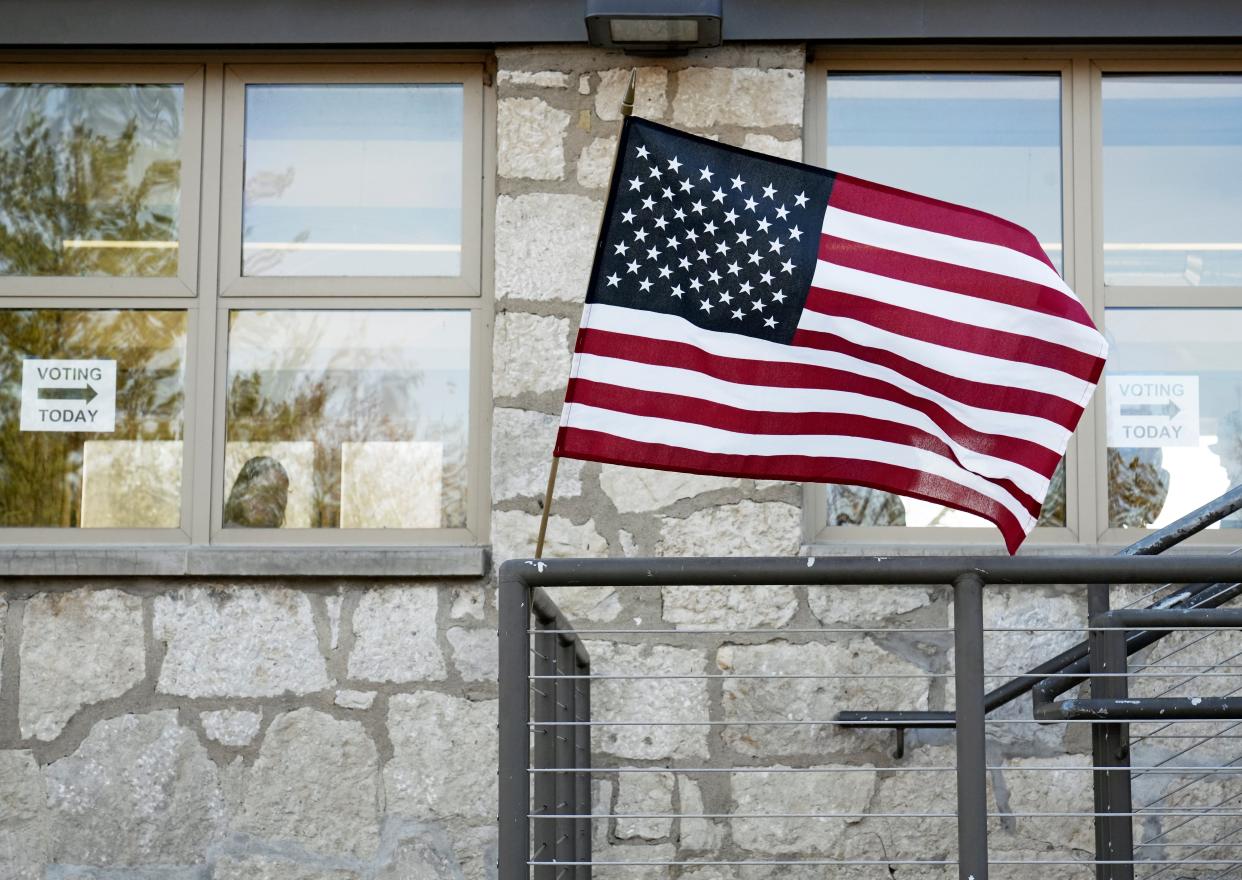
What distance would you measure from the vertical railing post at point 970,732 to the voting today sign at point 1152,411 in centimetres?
216

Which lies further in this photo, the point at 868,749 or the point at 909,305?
the point at 868,749

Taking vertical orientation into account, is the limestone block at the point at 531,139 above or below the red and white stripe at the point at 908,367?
above

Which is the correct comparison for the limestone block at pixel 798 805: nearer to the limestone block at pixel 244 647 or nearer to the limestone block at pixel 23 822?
the limestone block at pixel 244 647

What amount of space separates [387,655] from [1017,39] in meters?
2.75

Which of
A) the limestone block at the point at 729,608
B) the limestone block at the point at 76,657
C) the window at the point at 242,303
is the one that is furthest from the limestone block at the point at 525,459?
the limestone block at the point at 76,657

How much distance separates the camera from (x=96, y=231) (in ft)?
15.2

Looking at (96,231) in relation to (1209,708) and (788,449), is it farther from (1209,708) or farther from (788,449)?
(1209,708)

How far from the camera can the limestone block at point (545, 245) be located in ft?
14.3

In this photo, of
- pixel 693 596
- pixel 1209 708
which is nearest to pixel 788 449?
pixel 1209 708

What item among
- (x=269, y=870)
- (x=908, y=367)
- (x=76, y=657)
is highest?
(x=908, y=367)

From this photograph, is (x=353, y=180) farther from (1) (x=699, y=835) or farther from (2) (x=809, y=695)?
(1) (x=699, y=835)

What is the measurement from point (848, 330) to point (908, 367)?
0.14m

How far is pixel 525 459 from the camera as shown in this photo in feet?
14.1

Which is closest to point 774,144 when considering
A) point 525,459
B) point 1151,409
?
point 525,459
